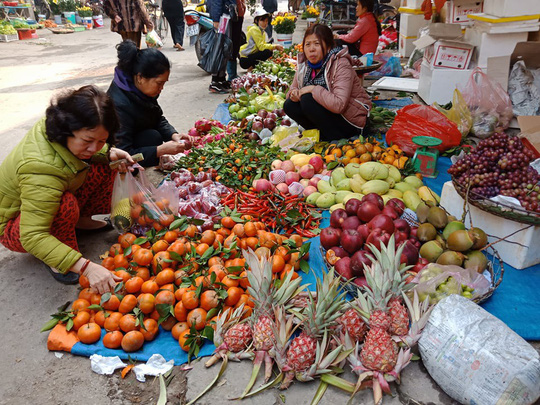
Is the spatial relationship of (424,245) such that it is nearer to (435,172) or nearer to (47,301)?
(435,172)

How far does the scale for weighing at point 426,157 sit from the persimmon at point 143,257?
236 centimetres

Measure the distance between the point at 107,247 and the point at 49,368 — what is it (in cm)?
109

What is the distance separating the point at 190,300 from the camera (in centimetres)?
210

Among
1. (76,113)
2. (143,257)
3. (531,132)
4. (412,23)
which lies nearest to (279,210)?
(143,257)

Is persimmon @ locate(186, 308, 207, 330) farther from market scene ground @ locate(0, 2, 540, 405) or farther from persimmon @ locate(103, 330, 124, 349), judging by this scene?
persimmon @ locate(103, 330, 124, 349)

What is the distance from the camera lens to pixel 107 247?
299 cm

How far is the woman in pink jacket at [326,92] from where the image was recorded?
12.7ft

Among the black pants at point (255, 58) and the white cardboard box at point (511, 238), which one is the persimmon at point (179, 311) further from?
the black pants at point (255, 58)

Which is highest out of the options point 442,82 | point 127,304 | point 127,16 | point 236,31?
point 127,16

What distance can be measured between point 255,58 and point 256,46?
9.0 inches

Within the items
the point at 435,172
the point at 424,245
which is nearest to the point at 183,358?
the point at 424,245

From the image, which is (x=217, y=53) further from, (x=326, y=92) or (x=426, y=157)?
(x=426, y=157)

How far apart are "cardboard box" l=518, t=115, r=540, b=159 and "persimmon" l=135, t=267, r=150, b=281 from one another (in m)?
2.90

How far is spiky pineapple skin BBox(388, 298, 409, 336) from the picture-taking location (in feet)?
6.15
